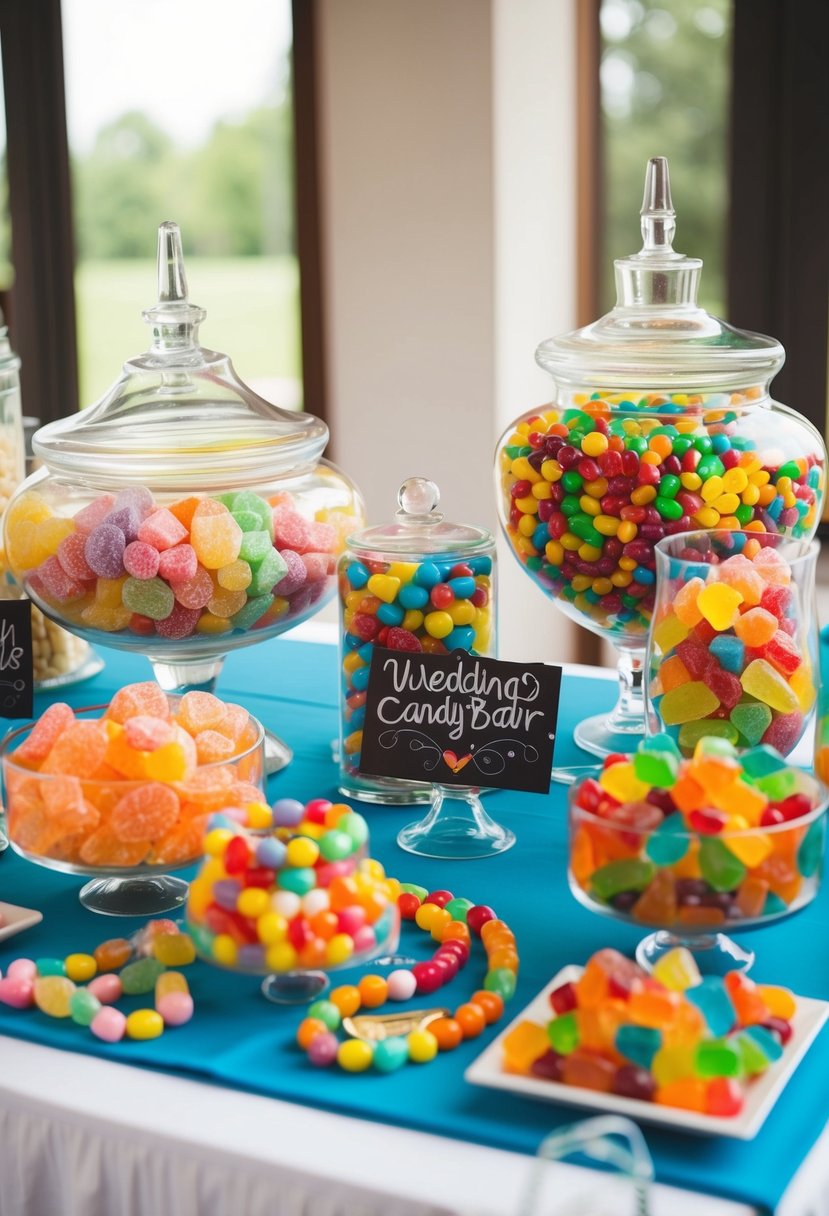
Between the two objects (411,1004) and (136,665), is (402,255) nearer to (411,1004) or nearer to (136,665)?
(136,665)

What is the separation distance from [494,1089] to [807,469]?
0.72m

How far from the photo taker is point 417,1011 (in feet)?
3.04

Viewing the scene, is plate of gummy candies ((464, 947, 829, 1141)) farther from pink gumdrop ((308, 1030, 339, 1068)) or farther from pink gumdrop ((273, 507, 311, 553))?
pink gumdrop ((273, 507, 311, 553))

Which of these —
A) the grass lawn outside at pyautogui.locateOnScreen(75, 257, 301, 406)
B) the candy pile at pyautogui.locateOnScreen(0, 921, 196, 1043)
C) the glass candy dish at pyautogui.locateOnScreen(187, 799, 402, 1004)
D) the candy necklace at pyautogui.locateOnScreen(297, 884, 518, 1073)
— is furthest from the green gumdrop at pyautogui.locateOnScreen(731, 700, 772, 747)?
the grass lawn outside at pyautogui.locateOnScreen(75, 257, 301, 406)

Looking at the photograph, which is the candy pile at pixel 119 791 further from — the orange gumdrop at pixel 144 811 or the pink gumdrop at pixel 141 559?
the pink gumdrop at pixel 141 559

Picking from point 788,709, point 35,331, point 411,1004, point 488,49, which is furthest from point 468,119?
point 411,1004

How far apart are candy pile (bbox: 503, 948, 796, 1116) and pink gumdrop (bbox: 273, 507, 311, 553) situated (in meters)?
0.60

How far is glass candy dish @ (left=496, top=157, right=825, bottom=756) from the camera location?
1274 millimetres

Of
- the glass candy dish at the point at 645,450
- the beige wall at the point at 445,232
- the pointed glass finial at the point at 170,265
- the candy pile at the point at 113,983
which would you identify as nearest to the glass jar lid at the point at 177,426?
the pointed glass finial at the point at 170,265

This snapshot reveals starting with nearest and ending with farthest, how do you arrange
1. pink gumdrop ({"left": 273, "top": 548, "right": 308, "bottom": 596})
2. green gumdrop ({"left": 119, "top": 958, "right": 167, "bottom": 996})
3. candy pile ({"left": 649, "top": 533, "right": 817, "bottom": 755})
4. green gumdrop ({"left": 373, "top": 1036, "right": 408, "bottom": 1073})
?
green gumdrop ({"left": 373, "top": 1036, "right": 408, "bottom": 1073}) < green gumdrop ({"left": 119, "top": 958, "right": 167, "bottom": 996}) < candy pile ({"left": 649, "top": 533, "right": 817, "bottom": 755}) < pink gumdrop ({"left": 273, "top": 548, "right": 308, "bottom": 596})

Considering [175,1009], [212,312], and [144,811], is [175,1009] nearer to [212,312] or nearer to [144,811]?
[144,811]

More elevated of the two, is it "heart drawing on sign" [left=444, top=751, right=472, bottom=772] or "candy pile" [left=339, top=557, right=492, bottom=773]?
"candy pile" [left=339, top=557, right=492, bottom=773]

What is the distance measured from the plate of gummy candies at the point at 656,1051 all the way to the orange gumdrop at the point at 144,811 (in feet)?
0.90

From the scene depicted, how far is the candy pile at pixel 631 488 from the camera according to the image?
1.27 m
